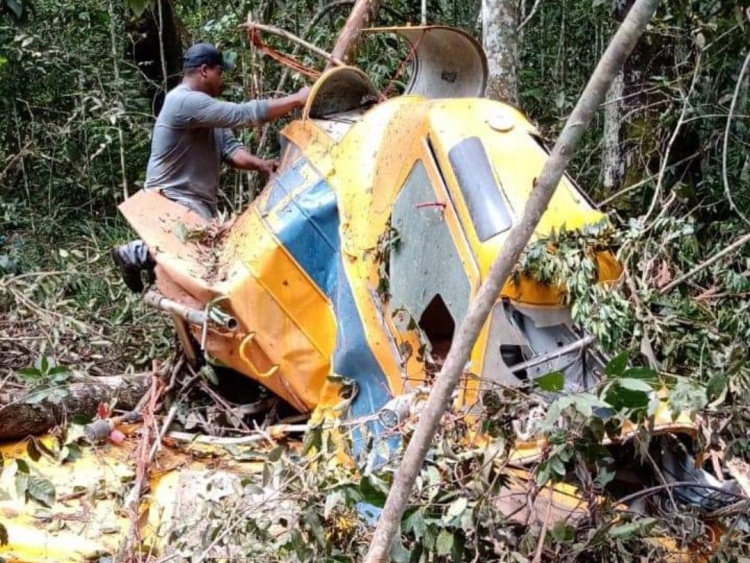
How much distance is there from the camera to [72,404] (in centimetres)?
492

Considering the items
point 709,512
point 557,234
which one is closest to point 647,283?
point 557,234

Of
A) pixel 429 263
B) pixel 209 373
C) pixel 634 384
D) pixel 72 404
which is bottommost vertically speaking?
pixel 72 404

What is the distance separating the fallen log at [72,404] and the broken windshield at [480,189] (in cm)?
176

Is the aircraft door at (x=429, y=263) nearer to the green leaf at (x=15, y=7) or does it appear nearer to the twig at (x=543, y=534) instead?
the twig at (x=543, y=534)

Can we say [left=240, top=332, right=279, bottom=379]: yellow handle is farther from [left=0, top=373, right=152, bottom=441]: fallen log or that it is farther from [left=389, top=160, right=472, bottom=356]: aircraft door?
[left=389, top=160, right=472, bottom=356]: aircraft door

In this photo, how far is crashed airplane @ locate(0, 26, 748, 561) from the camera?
11.1ft

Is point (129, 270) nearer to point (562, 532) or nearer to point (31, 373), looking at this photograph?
point (31, 373)

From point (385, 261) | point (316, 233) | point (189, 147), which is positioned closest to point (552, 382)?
point (385, 261)

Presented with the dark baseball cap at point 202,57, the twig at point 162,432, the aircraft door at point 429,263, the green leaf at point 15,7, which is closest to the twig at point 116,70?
the dark baseball cap at point 202,57

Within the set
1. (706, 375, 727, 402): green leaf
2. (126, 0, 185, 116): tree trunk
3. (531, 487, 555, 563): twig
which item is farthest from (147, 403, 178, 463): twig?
(126, 0, 185, 116): tree trunk

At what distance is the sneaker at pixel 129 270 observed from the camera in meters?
5.25

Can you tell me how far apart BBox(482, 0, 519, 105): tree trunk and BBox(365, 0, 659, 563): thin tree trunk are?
434cm

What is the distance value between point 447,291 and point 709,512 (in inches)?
47.5

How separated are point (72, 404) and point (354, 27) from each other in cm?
290
